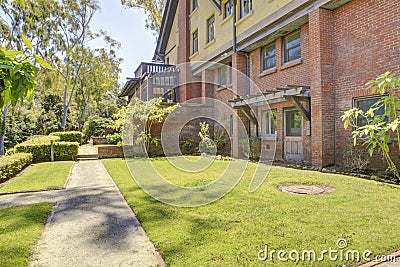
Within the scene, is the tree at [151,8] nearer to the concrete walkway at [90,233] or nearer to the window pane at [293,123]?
the window pane at [293,123]

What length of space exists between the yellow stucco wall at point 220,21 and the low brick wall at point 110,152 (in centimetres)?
767

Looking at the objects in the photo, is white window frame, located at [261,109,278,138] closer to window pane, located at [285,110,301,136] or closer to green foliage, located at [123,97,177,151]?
window pane, located at [285,110,301,136]

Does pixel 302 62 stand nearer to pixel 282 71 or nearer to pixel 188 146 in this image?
pixel 282 71

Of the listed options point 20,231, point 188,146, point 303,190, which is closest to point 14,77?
point 20,231

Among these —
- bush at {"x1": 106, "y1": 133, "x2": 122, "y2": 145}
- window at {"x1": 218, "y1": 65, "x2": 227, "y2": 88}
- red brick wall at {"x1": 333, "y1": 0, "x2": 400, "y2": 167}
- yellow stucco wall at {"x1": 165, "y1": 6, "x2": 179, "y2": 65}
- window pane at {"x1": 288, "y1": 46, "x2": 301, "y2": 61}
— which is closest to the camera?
red brick wall at {"x1": 333, "y1": 0, "x2": 400, "y2": 167}

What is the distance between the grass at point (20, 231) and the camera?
299 centimetres

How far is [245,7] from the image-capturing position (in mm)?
12977

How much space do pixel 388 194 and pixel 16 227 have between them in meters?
6.28

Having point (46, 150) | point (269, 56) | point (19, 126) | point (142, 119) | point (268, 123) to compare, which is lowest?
point (46, 150)

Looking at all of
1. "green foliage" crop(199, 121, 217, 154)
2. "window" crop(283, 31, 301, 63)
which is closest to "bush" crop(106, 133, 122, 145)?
"green foliage" crop(199, 121, 217, 154)

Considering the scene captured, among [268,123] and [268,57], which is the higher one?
[268,57]

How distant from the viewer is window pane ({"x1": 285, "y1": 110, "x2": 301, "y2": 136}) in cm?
1050

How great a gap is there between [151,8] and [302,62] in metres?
21.6

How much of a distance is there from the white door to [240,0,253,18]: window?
16.9ft
